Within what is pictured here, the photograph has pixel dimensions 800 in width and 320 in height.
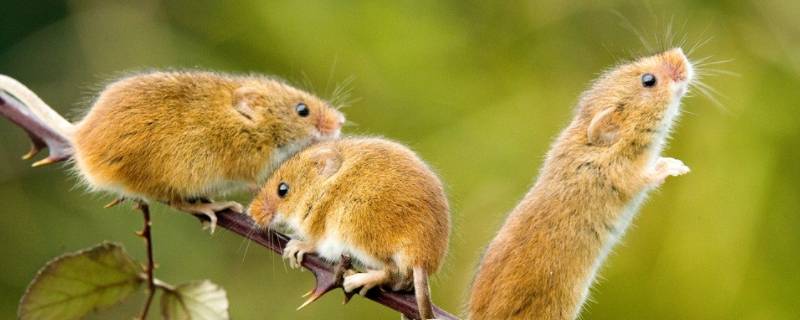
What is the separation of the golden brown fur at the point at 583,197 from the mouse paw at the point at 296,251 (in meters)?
0.37

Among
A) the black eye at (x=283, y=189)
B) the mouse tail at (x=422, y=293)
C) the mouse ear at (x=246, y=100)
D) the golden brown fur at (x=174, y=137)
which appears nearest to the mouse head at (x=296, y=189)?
the black eye at (x=283, y=189)

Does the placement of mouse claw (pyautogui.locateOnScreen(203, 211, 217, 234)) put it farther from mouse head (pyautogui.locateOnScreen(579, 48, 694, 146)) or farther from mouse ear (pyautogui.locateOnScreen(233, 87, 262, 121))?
mouse head (pyautogui.locateOnScreen(579, 48, 694, 146))

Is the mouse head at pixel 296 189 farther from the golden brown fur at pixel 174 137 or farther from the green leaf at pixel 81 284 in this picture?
the green leaf at pixel 81 284

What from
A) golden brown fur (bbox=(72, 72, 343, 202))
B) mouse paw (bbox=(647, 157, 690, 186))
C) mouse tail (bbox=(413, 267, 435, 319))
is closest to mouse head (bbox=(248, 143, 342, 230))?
golden brown fur (bbox=(72, 72, 343, 202))

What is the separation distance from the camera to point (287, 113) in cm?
312

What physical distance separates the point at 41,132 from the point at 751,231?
2374 mm

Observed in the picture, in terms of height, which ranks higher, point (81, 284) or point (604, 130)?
point (604, 130)

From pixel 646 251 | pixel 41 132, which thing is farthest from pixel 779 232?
pixel 41 132

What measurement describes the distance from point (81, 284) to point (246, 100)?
105cm

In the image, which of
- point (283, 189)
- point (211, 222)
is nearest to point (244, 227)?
point (211, 222)

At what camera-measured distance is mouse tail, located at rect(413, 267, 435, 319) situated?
2.13 m

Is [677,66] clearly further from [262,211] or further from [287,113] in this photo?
[287,113]

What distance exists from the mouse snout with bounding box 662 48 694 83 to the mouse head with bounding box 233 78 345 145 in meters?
1.02

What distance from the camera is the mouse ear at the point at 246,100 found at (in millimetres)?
3000
